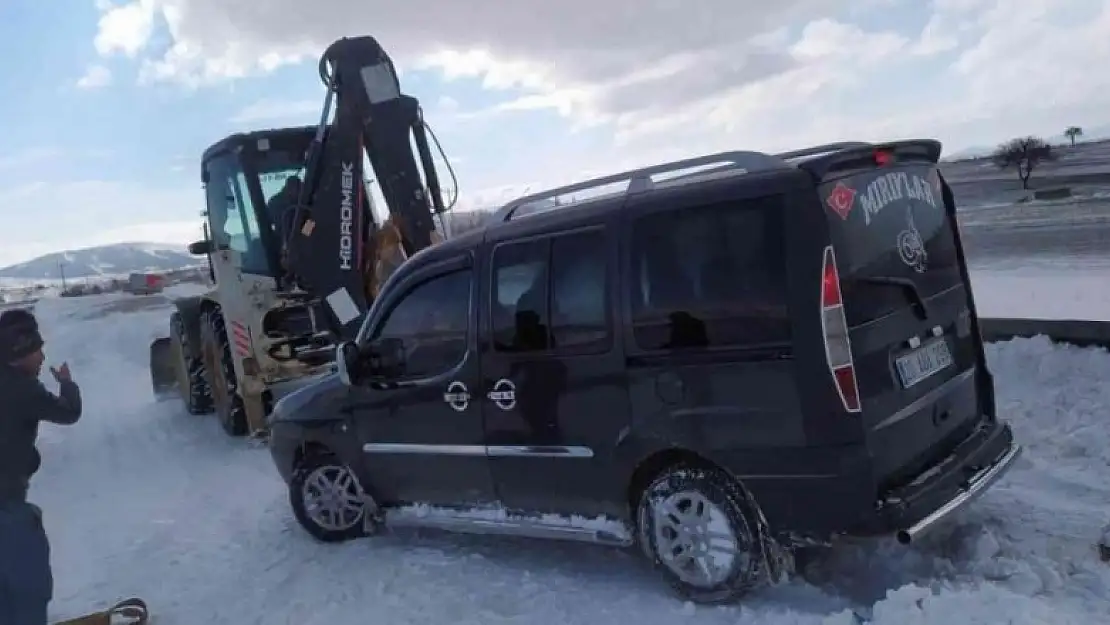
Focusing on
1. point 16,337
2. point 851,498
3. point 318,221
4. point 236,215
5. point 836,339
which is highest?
point 236,215

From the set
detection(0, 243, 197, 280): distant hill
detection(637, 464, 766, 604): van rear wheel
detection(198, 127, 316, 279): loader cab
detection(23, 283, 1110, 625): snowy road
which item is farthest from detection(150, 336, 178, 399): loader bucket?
detection(0, 243, 197, 280): distant hill

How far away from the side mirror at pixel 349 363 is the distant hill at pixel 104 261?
437 ft

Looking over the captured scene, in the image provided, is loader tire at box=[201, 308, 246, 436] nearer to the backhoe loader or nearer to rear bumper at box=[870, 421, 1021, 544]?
the backhoe loader

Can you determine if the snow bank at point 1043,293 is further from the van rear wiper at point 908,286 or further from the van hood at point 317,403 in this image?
the van hood at point 317,403

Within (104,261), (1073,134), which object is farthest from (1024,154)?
(104,261)

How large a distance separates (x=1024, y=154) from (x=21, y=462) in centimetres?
5175

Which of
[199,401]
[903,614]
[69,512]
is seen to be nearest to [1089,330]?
[903,614]

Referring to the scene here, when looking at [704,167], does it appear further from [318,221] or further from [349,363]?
[318,221]

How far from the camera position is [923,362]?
4488mm

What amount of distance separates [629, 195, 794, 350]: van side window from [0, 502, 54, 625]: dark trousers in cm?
293

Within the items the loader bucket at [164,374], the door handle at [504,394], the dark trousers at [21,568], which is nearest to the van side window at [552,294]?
the door handle at [504,394]

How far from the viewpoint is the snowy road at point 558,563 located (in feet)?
14.0

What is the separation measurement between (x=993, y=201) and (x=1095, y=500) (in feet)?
112

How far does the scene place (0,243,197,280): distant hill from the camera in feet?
432
